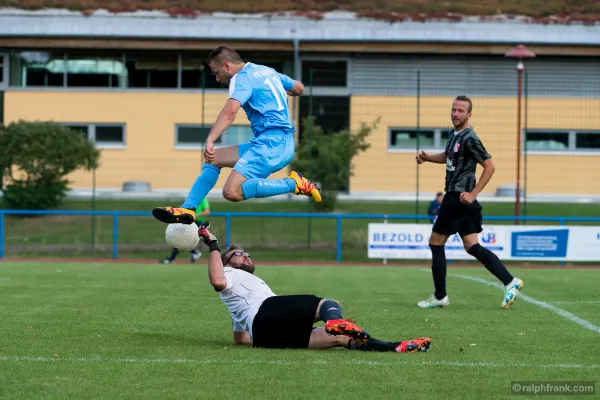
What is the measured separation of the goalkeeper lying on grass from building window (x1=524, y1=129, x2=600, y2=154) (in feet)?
59.2

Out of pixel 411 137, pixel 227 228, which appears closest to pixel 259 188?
pixel 227 228

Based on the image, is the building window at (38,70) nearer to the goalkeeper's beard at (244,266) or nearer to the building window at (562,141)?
the building window at (562,141)

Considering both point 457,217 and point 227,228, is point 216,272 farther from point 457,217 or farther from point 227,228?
point 227,228

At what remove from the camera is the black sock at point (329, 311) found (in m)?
6.97

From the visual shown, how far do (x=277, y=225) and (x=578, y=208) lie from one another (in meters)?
8.39

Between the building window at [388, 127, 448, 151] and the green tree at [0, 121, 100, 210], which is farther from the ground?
the building window at [388, 127, 448, 151]

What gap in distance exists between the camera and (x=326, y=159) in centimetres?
2533

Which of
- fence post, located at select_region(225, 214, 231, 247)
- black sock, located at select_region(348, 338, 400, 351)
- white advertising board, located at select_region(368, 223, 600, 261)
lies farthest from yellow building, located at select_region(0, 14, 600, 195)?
black sock, located at select_region(348, 338, 400, 351)

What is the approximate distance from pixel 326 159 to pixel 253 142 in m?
16.7

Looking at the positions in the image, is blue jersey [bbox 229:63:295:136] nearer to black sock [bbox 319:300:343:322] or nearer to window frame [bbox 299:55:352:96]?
black sock [bbox 319:300:343:322]

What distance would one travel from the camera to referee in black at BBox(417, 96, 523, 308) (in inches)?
398

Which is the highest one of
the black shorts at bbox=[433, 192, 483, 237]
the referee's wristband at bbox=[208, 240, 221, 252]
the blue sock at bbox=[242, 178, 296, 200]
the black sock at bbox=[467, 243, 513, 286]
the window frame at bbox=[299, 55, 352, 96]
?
the window frame at bbox=[299, 55, 352, 96]

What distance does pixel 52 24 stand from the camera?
106 feet

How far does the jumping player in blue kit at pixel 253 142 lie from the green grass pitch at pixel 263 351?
4.25ft
